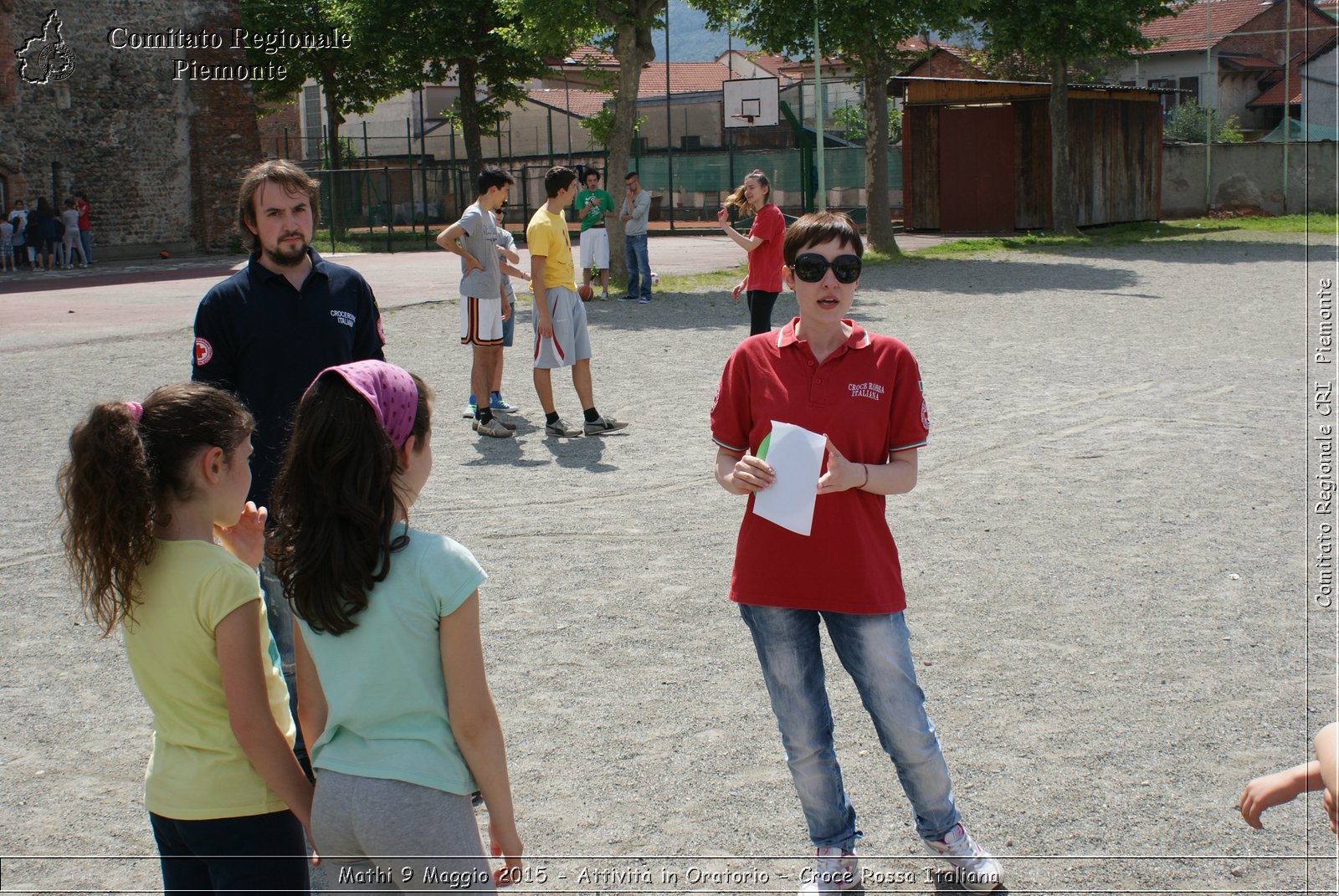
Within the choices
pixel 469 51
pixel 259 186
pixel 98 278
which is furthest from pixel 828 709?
pixel 469 51

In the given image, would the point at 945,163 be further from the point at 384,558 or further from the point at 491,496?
the point at 384,558

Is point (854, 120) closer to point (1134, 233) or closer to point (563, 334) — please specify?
point (1134, 233)

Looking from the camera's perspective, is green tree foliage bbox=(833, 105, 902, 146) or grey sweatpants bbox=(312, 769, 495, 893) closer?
grey sweatpants bbox=(312, 769, 495, 893)

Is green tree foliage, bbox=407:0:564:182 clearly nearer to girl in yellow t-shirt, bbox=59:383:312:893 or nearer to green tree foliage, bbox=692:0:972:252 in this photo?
green tree foliage, bbox=692:0:972:252

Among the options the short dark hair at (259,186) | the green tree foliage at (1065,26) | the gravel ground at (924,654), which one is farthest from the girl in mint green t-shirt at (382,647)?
the green tree foliage at (1065,26)

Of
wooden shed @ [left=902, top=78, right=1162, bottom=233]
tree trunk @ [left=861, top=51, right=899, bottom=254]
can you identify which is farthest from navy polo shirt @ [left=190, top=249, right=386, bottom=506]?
wooden shed @ [left=902, top=78, right=1162, bottom=233]

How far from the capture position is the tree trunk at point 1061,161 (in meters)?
29.6

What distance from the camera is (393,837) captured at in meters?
2.34

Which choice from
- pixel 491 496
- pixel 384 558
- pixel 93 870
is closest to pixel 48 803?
pixel 93 870

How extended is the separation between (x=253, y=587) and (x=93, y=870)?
1.66 metres

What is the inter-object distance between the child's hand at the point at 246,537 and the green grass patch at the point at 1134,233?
24510 millimetres

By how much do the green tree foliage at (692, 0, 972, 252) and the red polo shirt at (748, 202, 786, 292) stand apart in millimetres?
13664

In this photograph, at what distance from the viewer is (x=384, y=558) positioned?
2.37 m

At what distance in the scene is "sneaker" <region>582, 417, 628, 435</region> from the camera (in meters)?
9.62
